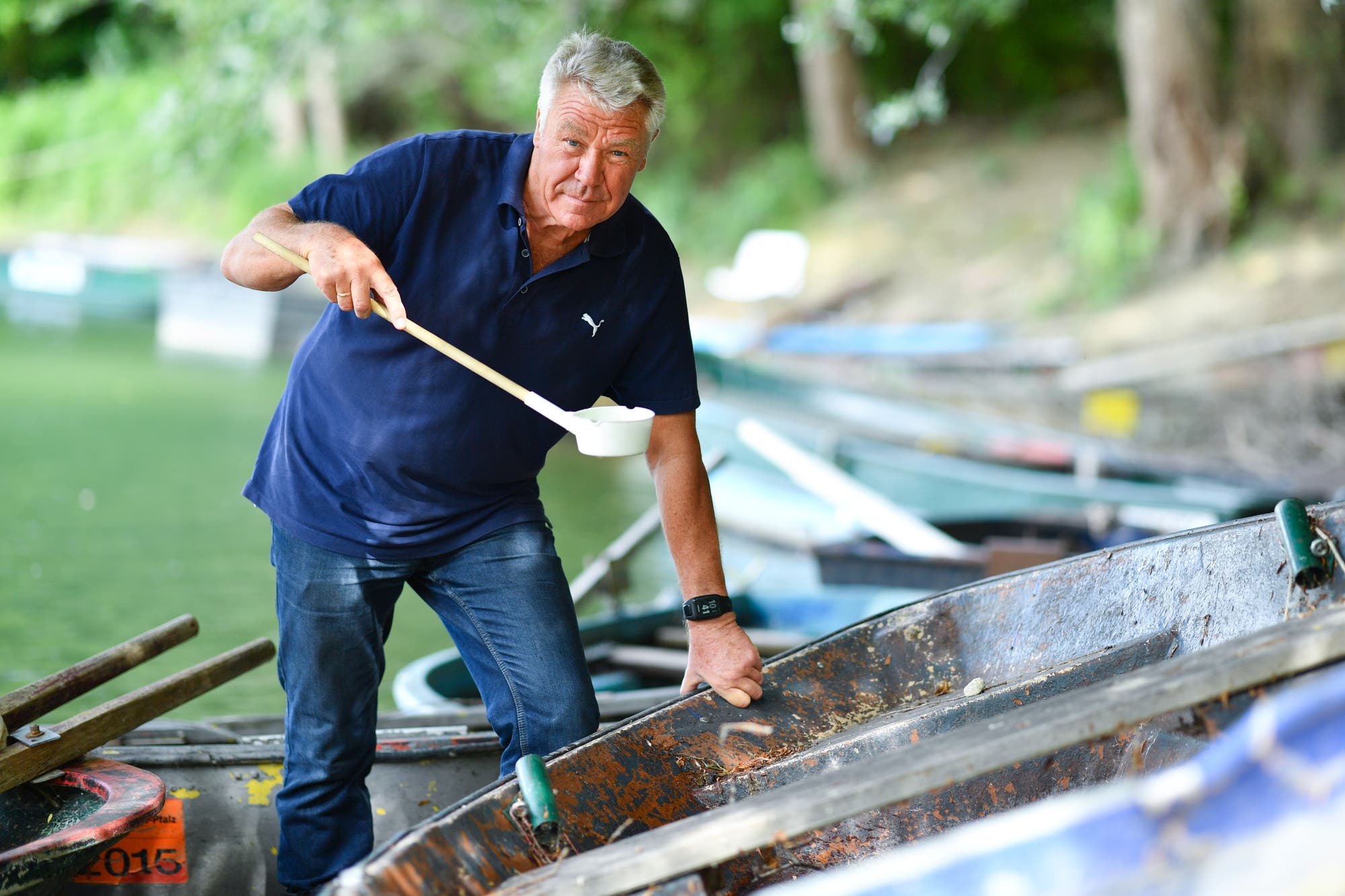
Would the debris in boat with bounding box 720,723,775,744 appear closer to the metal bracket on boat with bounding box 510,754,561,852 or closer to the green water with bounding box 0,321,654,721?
the metal bracket on boat with bounding box 510,754,561,852

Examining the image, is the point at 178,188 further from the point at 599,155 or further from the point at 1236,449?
the point at 599,155

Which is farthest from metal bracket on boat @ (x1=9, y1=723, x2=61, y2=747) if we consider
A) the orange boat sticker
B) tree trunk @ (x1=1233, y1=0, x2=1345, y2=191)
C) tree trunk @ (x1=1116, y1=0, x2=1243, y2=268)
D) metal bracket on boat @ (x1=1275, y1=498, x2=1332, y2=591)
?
tree trunk @ (x1=1233, y1=0, x2=1345, y2=191)

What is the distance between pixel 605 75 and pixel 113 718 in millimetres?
1463

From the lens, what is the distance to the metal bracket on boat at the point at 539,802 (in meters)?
1.89

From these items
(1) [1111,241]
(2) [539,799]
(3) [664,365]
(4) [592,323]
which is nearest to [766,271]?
(1) [1111,241]

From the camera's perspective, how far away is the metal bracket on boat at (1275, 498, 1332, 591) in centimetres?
223

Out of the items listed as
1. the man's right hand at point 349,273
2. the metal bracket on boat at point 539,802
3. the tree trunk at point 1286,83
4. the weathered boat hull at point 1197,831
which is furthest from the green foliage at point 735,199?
the weathered boat hull at point 1197,831

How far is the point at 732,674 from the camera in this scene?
8.11 ft

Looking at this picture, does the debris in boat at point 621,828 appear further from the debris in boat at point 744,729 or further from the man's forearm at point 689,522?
the man's forearm at point 689,522

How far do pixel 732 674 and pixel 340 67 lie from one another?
17.0 metres

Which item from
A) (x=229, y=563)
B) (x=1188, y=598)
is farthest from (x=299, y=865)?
(x=229, y=563)

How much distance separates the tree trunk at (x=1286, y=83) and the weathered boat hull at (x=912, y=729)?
31.8 feet

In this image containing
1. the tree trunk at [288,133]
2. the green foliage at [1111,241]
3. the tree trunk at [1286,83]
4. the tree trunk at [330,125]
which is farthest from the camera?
the tree trunk at [288,133]

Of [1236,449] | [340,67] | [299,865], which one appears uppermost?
[340,67]
